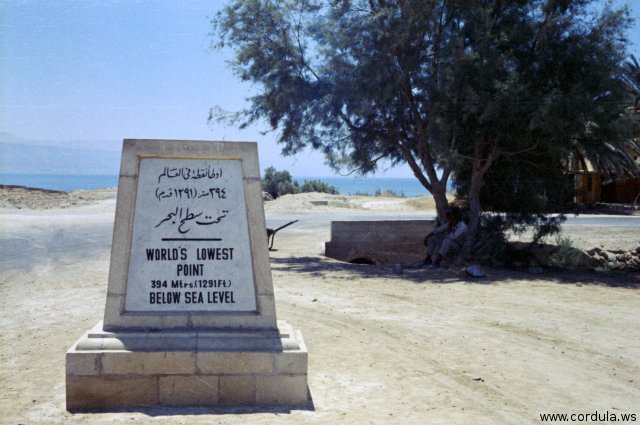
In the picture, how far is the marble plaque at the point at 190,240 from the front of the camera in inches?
216

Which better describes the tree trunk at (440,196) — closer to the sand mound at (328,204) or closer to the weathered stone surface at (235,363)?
the weathered stone surface at (235,363)

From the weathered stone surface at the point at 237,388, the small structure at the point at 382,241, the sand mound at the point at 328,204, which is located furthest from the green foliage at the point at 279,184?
the weathered stone surface at the point at 237,388

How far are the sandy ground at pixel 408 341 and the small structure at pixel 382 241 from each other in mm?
3479

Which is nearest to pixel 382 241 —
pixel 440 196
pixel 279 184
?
pixel 440 196

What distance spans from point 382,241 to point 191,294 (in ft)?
41.5

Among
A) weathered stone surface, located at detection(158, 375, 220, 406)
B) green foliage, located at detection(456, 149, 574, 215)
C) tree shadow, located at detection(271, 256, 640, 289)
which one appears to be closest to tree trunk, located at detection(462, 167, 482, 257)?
green foliage, located at detection(456, 149, 574, 215)

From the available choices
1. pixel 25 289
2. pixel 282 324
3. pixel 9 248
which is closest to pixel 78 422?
pixel 282 324

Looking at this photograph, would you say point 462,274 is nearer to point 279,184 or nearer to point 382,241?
point 382,241

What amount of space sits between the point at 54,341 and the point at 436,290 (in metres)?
6.20

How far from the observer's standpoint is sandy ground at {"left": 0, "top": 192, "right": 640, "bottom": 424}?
522 cm

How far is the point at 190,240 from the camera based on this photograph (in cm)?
557

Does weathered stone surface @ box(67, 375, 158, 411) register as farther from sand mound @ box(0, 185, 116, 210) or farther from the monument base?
sand mound @ box(0, 185, 116, 210)

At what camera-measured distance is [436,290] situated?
36.4 feet

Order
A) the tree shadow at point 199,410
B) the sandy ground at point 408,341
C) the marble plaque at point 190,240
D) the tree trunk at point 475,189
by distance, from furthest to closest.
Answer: the tree trunk at point 475,189 → the marble plaque at point 190,240 → the sandy ground at point 408,341 → the tree shadow at point 199,410
